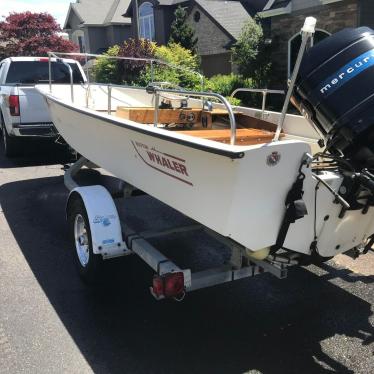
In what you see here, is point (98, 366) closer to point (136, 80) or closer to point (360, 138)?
point (360, 138)

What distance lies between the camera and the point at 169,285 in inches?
120

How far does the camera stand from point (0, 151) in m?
9.59

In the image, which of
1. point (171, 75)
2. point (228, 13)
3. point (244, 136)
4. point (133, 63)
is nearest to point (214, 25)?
point (228, 13)

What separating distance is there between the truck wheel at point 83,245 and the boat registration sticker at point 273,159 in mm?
1842

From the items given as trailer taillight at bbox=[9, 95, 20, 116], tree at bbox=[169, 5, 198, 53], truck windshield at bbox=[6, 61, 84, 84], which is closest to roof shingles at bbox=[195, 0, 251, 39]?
tree at bbox=[169, 5, 198, 53]

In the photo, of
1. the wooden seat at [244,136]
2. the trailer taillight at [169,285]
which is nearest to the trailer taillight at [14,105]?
the wooden seat at [244,136]

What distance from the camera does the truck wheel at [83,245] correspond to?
12.7 feet

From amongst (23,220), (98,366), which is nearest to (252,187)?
(98,366)

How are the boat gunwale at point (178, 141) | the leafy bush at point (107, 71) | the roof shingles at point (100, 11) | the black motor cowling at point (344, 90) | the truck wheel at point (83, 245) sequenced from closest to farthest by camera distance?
the boat gunwale at point (178, 141) → the black motor cowling at point (344, 90) → the truck wheel at point (83, 245) → the leafy bush at point (107, 71) → the roof shingles at point (100, 11)

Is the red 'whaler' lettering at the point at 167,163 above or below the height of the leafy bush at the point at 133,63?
below

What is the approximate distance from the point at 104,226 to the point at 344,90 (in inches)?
80.7

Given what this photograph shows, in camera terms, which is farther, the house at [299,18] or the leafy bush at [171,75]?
the leafy bush at [171,75]

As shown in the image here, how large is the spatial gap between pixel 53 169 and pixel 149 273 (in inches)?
173

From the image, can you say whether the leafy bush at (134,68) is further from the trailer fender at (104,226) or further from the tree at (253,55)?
the trailer fender at (104,226)
